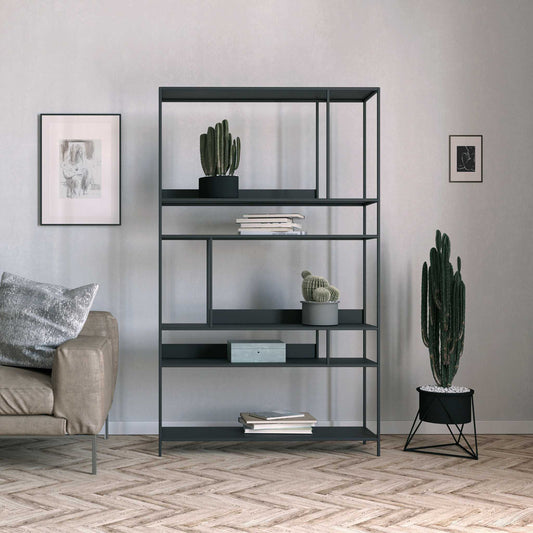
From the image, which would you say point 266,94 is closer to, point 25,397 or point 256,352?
point 256,352

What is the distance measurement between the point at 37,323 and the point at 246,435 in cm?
122

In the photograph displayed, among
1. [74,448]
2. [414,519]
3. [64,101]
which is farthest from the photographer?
[64,101]

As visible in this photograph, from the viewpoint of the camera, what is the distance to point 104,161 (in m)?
4.26

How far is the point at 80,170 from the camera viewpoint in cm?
426

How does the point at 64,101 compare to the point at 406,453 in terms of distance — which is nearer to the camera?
the point at 406,453

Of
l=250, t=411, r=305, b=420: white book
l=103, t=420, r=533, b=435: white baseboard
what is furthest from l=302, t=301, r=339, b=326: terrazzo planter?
l=103, t=420, r=533, b=435: white baseboard

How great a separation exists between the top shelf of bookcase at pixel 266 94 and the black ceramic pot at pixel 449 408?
1635 millimetres

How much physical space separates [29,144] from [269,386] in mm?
2013

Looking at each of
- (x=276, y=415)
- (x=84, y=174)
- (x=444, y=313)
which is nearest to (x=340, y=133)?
(x=444, y=313)

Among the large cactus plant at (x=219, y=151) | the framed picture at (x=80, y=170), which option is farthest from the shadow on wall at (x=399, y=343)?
the framed picture at (x=80, y=170)

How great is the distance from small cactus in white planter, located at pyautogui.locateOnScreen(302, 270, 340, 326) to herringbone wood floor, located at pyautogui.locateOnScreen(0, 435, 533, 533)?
2.31ft

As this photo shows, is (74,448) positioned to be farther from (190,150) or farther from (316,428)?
(190,150)

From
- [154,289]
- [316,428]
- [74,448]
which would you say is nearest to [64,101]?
[154,289]

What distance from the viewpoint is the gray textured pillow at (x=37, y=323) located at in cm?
348
